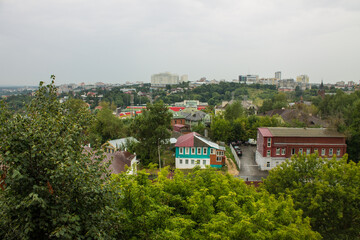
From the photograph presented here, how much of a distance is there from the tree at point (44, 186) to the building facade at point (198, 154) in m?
24.2

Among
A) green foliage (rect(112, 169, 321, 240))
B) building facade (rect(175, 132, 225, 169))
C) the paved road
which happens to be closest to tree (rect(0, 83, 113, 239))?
green foliage (rect(112, 169, 321, 240))

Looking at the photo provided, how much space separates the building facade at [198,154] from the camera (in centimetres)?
2984

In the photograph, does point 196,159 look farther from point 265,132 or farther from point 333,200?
point 333,200

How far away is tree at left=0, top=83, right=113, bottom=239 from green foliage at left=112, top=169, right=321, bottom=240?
0.88 metres

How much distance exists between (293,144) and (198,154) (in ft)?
37.5

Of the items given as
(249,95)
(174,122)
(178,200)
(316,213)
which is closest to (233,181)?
(178,200)

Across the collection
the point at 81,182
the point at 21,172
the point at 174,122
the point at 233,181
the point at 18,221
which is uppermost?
the point at 21,172

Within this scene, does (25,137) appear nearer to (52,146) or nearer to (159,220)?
(52,146)

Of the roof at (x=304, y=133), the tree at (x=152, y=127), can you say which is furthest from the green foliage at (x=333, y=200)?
the tree at (x=152, y=127)

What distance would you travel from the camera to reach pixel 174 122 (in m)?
58.8

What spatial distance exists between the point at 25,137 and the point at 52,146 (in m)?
0.57

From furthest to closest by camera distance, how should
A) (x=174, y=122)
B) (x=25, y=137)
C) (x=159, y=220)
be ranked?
1. (x=174, y=122)
2. (x=159, y=220)
3. (x=25, y=137)

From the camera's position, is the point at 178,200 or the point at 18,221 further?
the point at 178,200

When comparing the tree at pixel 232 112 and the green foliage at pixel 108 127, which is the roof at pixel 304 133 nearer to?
the tree at pixel 232 112
